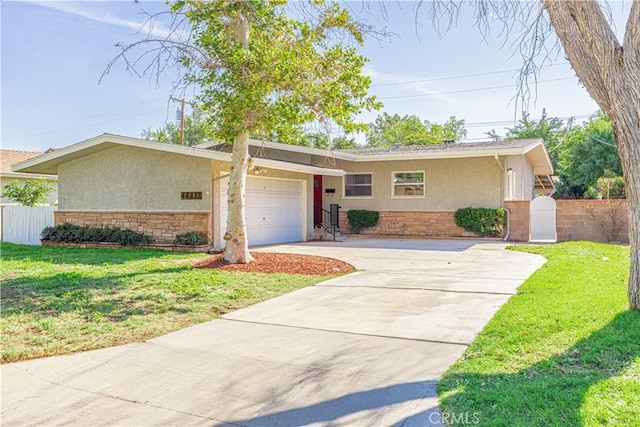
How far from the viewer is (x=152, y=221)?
13.8m

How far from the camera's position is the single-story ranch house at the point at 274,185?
13.2 m

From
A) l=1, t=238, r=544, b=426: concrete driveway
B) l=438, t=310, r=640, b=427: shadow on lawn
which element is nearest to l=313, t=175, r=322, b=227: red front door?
l=1, t=238, r=544, b=426: concrete driveway

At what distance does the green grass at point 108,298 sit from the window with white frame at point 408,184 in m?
10.4

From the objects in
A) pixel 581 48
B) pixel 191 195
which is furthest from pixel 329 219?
pixel 581 48

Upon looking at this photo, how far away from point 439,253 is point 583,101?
6.43 m

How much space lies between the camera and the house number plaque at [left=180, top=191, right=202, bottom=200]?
12969 mm

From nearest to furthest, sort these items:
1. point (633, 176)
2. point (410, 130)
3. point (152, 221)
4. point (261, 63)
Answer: point (633, 176) → point (261, 63) → point (152, 221) → point (410, 130)

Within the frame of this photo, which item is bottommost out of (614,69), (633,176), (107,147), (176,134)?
(633,176)

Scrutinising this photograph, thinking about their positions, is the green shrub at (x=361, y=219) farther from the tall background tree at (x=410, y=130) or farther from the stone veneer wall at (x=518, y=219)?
the tall background tree at (x=410, y=130)

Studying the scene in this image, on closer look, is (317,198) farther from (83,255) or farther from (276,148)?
(83,255)

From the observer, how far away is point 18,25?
957 cm

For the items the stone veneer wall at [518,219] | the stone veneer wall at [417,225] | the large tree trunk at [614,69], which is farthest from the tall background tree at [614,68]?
the stone veneer wall at [417,225]

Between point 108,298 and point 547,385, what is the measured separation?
19.3ft

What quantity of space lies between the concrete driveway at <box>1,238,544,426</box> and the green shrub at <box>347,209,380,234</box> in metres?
12.0
